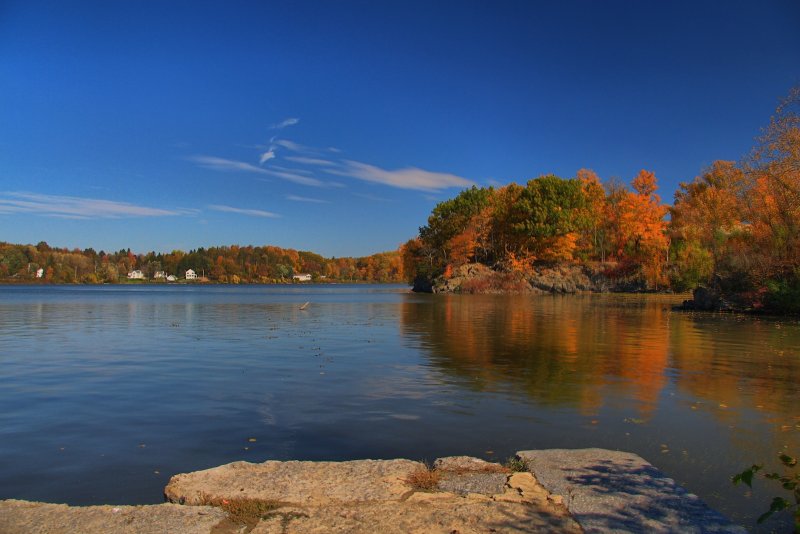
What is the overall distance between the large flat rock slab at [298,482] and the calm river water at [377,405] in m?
0.71

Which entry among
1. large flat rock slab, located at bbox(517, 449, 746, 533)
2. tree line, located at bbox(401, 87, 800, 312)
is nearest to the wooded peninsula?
tree line, located at bbox(401, 87, 800, 312)

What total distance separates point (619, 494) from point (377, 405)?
555 centimetres

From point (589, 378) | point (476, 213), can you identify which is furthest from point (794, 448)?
point (476, 213)

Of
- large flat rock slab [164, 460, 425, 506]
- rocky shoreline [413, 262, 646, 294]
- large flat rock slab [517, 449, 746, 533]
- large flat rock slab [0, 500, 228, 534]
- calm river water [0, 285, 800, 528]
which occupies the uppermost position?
rocky shoreline [413, 262, 646, 294]

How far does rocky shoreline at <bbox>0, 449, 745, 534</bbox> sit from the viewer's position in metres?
4.84

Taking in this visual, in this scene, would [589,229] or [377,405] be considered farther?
[589,229]

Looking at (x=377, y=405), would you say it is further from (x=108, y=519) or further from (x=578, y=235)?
(x=578, y=235)

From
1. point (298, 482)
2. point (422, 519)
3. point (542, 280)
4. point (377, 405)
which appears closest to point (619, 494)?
point (422, 519)

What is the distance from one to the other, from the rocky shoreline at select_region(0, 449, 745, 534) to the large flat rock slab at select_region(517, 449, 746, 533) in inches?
0.4

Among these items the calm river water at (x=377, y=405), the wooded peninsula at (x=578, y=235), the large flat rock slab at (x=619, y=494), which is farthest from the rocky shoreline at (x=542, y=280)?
the large flat rock slab at (x=619, y=494)

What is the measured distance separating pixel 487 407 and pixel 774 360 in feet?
35.8

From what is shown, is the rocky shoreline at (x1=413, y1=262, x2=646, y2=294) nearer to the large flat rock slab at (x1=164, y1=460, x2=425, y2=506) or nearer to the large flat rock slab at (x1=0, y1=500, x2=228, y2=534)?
the large flat rock slab at (x1=164, y1=460, x2=425, y2=506)

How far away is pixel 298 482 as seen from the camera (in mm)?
5836

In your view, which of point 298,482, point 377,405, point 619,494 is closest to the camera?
point 619,494
